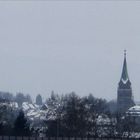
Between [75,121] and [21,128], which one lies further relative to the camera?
[75,121]

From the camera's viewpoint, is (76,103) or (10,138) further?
(76,103)

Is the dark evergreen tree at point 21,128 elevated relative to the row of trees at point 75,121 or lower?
lower

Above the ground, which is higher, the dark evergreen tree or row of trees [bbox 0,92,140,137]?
row of trees [bbox 0,92,140,137]

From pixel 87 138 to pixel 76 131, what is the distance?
25.5m

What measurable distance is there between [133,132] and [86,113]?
7.96 metres

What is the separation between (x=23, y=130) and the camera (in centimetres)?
7644

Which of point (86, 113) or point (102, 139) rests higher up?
point (86, 113)

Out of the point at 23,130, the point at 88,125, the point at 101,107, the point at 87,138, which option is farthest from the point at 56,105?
the point at 87,138

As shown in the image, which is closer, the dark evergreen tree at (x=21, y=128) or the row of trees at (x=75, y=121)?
the dark evergreen tree at (x=21, y=128)

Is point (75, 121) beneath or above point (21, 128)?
above

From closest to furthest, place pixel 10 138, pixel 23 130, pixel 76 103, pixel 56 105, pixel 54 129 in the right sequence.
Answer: pixel 10 138 < pixel 23 130 < pixel 54 129 < pixel 76 103 < pixel 56 105

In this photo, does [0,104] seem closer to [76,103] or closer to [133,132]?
[76,103]

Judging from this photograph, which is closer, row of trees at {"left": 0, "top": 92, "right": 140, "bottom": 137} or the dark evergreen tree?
the dark evergreen tree

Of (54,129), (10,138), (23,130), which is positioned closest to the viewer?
(10,138)
